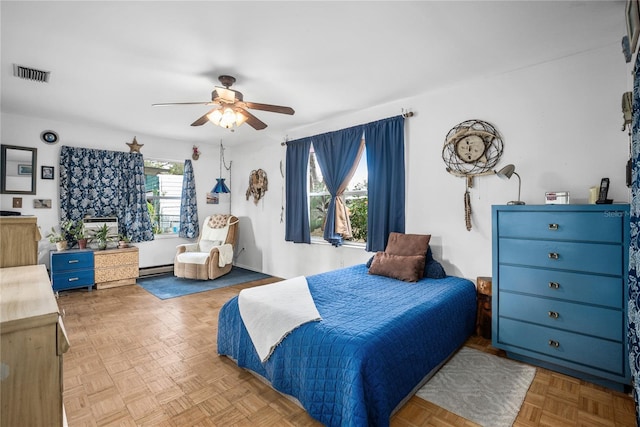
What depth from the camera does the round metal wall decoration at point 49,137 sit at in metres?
4.31


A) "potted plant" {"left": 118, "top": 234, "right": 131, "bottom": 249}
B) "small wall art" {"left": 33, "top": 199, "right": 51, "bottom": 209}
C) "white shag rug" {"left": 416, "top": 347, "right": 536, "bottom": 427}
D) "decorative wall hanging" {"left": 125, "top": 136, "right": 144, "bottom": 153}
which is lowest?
"white shag rug" {"left": 416, "top": 347, "right": 536, "bottom": 427}

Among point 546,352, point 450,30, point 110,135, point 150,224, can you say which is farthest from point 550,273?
point 110,135

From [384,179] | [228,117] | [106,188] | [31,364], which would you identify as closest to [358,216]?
[384,179]

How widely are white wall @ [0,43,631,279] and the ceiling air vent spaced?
1833 millimetres

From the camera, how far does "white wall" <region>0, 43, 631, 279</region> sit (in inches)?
94.0

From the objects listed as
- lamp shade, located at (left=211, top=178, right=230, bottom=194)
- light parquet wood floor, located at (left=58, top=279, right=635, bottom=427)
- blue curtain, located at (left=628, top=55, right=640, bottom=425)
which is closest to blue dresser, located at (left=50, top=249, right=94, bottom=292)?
light parquet wood floor, located at (left=58, top=279, right=635, bottom=427)

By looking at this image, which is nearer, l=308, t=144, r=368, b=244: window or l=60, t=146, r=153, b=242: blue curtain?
l=308, t=144, r=368, b=244: window

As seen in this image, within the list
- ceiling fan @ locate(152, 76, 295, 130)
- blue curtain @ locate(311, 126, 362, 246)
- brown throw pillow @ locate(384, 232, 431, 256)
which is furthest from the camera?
blue curtain @ locate(311, 126, 362, 246)

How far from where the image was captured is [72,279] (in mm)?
4234

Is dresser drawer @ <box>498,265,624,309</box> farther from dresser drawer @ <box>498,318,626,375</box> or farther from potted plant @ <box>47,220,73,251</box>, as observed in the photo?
potted plant @ <box>47,220,73,251</box>

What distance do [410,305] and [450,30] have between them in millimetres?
1960

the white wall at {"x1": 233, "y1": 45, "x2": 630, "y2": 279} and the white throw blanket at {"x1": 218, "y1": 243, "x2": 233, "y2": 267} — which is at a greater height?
the white wall at {"x1": 233, "y1": 45, "x2": 630, "y2": 279}

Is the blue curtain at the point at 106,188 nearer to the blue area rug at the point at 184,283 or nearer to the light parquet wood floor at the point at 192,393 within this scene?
the blue area rug at the point at 184,283

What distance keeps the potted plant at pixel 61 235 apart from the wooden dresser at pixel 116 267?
400 mm
